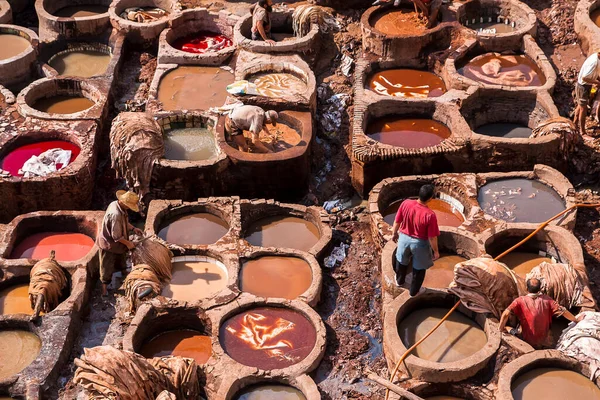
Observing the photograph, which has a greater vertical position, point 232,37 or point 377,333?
point 232,37

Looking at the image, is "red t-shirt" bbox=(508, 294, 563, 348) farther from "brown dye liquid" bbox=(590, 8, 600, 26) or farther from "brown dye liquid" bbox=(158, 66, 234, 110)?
"brown dye liquid" bbox=(590, 8, 600, 26)

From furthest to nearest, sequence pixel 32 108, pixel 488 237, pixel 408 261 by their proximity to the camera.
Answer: pixel 32 108 → pixel 488 237 → pixel 408 261

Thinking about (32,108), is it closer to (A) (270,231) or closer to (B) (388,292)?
(A) (270,231)

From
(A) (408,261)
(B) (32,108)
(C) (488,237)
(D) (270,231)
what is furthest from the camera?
(B) (32,108)

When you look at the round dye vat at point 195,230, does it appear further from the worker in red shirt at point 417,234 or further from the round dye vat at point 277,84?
the worker in red shirt at point 417,234

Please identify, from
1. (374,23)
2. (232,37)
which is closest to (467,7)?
(374,23)

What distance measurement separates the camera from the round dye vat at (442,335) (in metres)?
10.4

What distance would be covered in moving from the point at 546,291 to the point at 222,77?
7.09 meters

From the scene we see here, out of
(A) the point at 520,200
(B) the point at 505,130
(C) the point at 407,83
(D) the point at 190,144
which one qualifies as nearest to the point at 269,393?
(A) the point at 520,200

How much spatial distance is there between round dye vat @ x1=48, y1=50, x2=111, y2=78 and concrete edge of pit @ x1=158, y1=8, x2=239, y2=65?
4.03 ft

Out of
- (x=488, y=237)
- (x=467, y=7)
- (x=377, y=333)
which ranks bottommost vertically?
(x=377, y=333)

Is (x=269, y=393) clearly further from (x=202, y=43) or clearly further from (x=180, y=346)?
(x=202, y=43)

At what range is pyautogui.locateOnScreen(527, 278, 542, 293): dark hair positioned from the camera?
9867mm

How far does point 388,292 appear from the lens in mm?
11086
